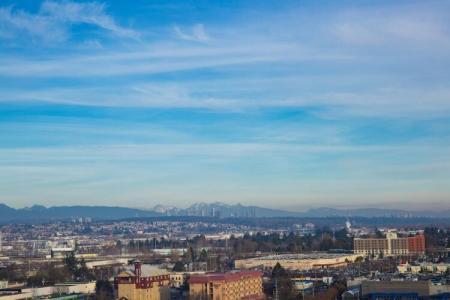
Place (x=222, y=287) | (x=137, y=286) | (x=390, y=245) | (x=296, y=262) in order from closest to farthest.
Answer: (x=137, y=286)
(x=222, y=287)
(x=296, y=262)
(x=390, y=245)

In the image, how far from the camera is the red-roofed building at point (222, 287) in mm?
24672

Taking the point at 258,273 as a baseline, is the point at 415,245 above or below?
above

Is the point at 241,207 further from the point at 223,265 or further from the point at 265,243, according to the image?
the point at 223,265

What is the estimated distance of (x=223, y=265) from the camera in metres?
38.1

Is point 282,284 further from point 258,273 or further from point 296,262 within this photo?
point 296,262

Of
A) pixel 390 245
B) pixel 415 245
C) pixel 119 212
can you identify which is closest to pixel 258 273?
pixel 390 245

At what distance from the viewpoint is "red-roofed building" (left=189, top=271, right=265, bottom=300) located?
2467 cm

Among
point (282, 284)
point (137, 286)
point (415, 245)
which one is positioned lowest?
point (282, 284)

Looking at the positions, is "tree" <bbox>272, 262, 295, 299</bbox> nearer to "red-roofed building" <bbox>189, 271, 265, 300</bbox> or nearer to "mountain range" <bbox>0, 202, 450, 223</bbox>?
"red-roofed building" <bbox>189, 271, 265, 300</bbox>

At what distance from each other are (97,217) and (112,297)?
141502 mm

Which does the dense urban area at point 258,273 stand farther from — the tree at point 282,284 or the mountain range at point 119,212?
the mountain range at point 119,212

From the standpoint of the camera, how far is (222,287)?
24.8 m

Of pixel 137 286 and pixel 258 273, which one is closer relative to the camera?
pixel 137 286

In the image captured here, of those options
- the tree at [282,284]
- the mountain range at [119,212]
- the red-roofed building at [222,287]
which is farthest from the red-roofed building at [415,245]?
the mountain range at [119,212]
